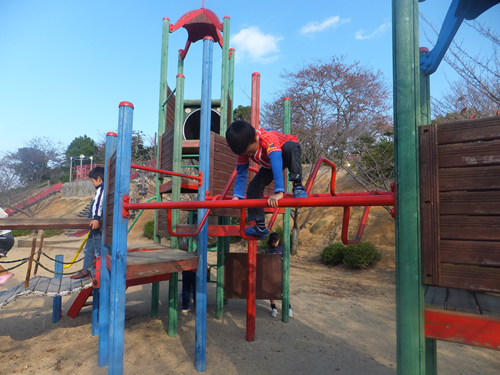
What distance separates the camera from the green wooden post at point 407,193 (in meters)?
1.32

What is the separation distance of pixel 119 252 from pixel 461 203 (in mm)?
2300

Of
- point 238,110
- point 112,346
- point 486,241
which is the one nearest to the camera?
point 486,241

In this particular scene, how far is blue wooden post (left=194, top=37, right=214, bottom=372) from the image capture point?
3242 mm

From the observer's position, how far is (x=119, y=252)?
Answer: 2.53m

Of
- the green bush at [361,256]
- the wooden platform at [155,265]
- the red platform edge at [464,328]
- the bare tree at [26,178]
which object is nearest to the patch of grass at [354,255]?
the green bush at [361,256]

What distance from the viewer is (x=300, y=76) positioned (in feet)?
44.3

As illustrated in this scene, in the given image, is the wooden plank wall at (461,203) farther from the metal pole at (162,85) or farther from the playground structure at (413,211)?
the metal pole at (162,85)

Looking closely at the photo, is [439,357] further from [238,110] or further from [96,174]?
[238,110]

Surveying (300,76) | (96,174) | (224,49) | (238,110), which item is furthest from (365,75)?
(96,174)

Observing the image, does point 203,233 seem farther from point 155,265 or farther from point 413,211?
point 413,211

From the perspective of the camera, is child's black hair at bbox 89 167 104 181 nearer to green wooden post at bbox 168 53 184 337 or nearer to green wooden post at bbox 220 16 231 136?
green wooden post at bbox 168 53 184 337

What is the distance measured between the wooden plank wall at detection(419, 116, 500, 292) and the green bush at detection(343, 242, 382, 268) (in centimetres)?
750

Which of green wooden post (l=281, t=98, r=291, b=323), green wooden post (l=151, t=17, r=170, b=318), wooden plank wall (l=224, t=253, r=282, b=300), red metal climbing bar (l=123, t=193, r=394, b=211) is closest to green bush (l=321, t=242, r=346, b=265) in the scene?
green wooden post (l=281, t=98, r=291, b=323)

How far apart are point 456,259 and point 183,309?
4.67 metres
